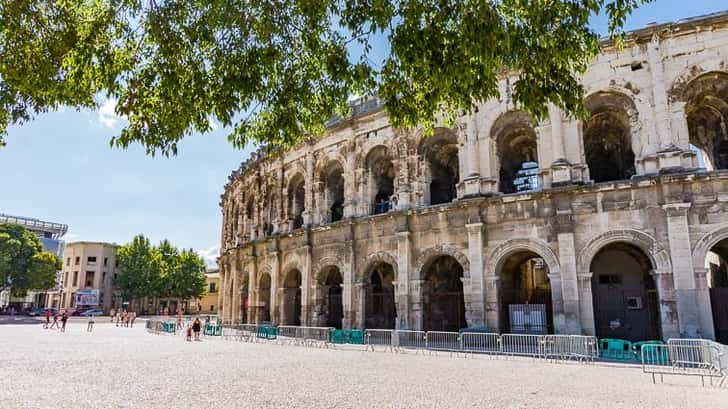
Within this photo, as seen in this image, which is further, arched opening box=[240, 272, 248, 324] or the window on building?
the window on building

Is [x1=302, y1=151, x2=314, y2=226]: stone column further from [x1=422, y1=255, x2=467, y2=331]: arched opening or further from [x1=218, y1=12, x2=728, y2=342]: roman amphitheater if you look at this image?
[x1=422, y1=255, x2=467, y2=331]: arched opening

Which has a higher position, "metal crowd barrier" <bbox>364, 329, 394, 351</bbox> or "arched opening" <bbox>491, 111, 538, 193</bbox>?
"arched opening" <bbox>491, 111, 538, 193</bbox>

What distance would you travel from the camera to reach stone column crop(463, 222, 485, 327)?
16.4 metres

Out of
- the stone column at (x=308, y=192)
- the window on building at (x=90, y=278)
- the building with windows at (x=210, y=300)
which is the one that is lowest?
the building with windows at (x=210, y=300)

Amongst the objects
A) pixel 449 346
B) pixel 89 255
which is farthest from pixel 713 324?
pixel 89 255

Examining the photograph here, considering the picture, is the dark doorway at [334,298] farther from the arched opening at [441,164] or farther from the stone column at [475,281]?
the stone column at [475,281]

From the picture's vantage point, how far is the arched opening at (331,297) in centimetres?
2196

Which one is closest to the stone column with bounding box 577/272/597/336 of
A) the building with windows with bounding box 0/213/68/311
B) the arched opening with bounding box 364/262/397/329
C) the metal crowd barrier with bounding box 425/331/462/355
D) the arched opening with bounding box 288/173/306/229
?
the metal crowd barrier with bounding box 425/331/462/355

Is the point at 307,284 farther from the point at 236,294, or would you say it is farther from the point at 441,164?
the point at 236,294

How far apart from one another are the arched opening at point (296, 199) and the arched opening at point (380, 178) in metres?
4.74

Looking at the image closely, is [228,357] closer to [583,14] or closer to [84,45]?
[84,45]

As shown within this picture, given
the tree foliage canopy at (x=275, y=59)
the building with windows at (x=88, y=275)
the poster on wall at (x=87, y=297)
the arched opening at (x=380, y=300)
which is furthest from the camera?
the building with windows at (x=88, y=275)

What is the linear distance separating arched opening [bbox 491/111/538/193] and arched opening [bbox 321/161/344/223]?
24.5ft

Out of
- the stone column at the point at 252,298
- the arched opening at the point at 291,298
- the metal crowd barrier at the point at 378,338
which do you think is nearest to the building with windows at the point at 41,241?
the stone column at the point at 252,298
